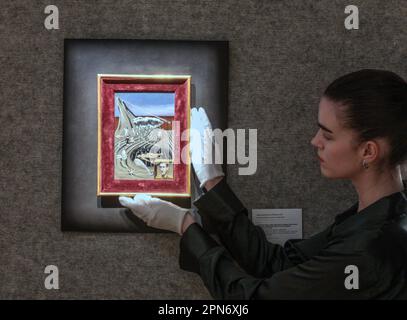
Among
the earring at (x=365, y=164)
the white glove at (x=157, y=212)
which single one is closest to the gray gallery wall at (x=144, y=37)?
the white glove at (x=157, y=212)

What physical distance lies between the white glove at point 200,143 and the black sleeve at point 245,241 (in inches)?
1.6

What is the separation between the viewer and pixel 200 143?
37.5 inches

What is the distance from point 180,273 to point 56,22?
0.62 m

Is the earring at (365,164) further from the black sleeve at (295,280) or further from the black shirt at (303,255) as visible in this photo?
the black sleeve at (295,280)

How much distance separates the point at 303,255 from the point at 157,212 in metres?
0.32

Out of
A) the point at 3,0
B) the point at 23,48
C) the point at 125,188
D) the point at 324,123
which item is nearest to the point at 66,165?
the point at 125,188

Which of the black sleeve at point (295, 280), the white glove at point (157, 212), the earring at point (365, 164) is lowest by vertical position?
the black sleeve at point (295, 280)

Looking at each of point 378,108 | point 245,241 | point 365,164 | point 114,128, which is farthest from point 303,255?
Result: point 114,128

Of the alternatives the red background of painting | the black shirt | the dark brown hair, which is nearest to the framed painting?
the red background of painting

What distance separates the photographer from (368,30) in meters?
0.97

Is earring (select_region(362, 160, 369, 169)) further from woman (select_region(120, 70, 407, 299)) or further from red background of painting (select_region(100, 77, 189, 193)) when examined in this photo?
red background of painting (select_region(100, 77, 189, 193))

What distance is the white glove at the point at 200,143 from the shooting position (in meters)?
0.95

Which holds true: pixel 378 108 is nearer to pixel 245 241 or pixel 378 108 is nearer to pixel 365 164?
pixel 365 164

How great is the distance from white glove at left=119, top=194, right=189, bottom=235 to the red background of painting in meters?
0.02
